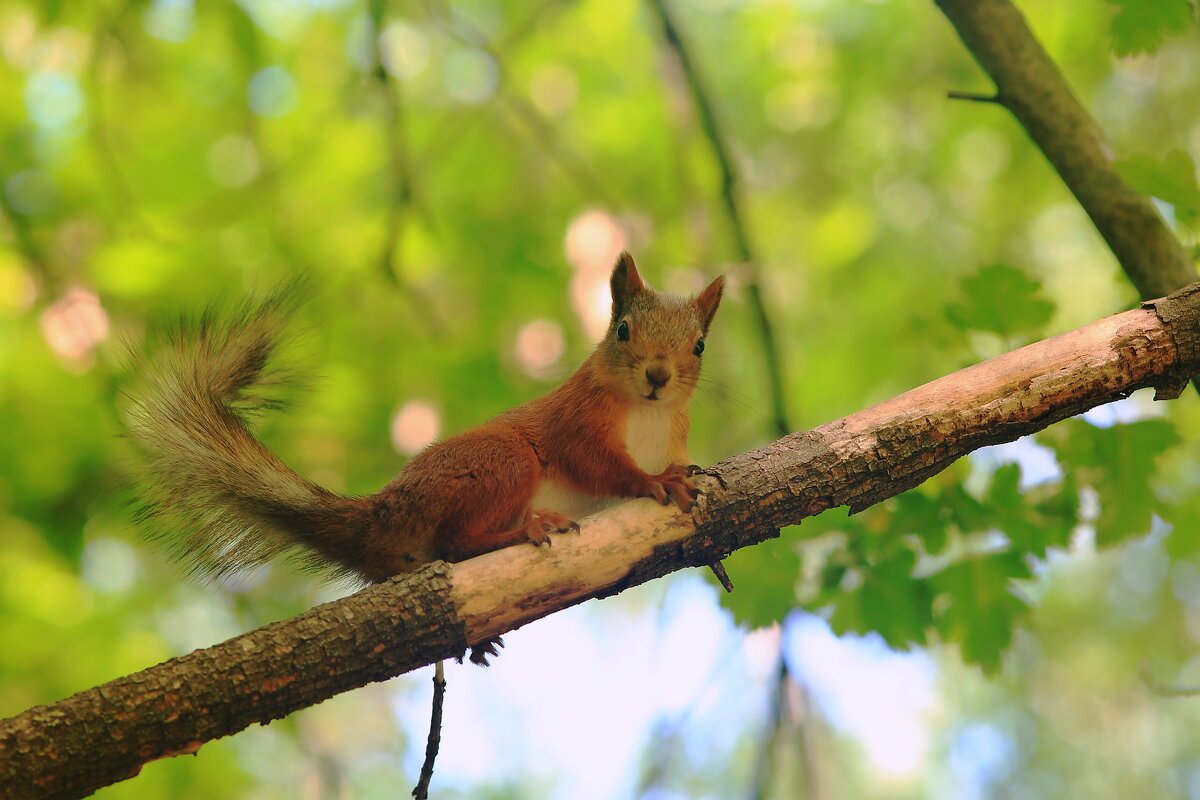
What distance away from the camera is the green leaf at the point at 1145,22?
2.19 m

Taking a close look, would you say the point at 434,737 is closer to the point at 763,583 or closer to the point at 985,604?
the point at 763,583

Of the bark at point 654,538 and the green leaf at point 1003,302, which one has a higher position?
the green leaf at point 1003,302

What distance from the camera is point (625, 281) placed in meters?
2.75

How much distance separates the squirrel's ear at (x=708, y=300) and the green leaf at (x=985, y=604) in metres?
0.99

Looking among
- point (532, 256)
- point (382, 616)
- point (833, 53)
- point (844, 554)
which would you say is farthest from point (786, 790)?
point (833, 53)

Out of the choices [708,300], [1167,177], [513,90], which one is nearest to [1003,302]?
[1167,177]

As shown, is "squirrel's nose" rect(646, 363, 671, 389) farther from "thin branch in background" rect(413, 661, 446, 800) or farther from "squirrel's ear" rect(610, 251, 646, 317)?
"thin branch in background" rect(413, 661, 446, 800)

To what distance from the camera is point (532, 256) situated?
4449 millimetres

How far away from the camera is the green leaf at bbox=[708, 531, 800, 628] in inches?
94.7

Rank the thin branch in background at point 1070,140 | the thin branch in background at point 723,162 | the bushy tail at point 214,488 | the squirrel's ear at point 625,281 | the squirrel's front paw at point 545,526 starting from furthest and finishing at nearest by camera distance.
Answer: the thin branch in background at point 723,162 → the squirrel's ear at point 625,281 → the thin branch in background at point 1070,140 → the bushy tail at point 214,488 → the squirrel's front paw at point 545,526

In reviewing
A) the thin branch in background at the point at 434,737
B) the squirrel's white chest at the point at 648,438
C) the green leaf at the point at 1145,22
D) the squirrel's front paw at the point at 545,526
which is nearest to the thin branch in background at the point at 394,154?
the squirrel's white chest at the point at 648,438

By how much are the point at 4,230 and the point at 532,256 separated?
2.50 metres

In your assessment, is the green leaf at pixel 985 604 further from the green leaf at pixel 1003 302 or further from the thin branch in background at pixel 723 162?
the thin branch in background at pixel 723 162

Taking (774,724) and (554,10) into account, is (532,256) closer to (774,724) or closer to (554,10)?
(554,10)
